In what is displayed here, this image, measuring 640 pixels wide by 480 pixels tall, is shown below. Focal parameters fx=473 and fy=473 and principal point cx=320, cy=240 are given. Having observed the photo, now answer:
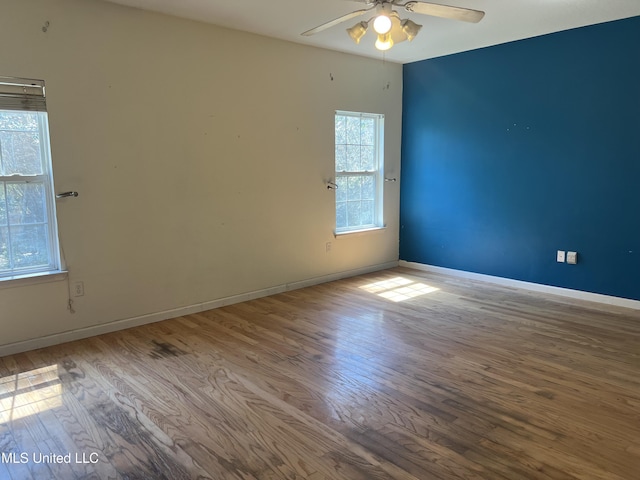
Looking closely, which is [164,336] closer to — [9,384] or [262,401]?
[9,384]

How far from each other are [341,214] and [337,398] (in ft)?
9.74

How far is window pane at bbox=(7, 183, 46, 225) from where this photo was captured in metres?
3.25

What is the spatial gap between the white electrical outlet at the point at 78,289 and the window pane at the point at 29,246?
0.84 feet

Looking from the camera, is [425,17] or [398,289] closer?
[425,17]

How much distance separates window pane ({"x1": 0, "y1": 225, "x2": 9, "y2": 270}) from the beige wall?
0.68 feet

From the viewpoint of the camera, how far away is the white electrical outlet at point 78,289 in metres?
3.48

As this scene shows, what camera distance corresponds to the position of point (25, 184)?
10.8 ft

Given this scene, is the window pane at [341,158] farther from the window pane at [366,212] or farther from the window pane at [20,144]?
the window pane at [20,144]

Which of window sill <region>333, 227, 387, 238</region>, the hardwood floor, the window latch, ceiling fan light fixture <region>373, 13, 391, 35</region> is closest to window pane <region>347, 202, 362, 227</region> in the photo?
window sill <region>333, 227, 387, 238</region>

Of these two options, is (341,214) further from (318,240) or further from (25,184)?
(25,184)

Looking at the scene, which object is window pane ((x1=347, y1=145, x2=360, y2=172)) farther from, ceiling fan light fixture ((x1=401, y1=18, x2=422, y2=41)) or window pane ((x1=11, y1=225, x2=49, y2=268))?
window pane ((x1=11, y1=225, x2=49, y2=268))

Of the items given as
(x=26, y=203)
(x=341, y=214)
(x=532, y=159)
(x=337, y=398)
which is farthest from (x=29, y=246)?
(x=532, y=159)

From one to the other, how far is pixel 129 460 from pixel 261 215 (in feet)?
9.00

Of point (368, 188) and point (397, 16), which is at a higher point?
point (397, 16)
